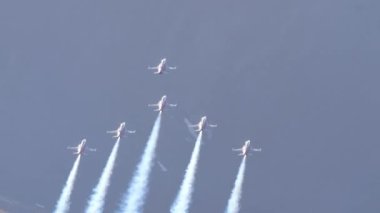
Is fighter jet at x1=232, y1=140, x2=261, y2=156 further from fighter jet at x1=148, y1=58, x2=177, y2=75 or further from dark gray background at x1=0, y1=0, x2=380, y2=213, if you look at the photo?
fighter jet at x1=148, y1=58, x2=177, y2=75

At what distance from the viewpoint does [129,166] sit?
43.8m

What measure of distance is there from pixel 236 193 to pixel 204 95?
5695 millimetres

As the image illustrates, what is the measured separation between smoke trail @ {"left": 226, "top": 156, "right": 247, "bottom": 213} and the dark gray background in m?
0.39

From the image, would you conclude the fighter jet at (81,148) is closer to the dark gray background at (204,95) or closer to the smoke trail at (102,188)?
the dark gray background at (204,95)

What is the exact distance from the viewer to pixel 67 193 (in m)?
43.8

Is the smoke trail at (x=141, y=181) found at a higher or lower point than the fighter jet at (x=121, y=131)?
lower

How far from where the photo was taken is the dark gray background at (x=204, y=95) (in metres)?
43.6

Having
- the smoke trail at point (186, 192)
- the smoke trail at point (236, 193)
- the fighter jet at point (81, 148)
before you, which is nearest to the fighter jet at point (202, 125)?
the smoke trail at point (186, 192)

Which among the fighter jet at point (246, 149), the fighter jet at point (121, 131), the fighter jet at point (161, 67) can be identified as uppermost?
the fighter jet at point (161, 67)

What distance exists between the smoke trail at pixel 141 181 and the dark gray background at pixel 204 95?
353mm

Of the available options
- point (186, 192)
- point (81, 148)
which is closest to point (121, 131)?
point (81, 148)

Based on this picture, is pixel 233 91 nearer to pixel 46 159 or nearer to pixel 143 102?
pixel 143 102

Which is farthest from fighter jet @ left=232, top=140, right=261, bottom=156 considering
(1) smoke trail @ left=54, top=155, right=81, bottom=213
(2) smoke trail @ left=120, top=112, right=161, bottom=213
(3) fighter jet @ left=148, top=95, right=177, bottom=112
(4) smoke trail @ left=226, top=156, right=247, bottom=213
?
(1) smoke trail @ left=54, top=155, right=81, bottom=213

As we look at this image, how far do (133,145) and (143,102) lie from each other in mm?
2458
